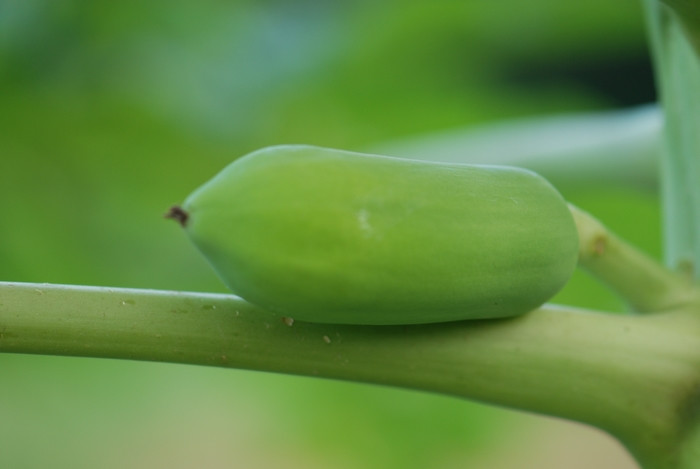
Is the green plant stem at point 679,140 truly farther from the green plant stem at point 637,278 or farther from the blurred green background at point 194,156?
the blurred green background at point 194,156

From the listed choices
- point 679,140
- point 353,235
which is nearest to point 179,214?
point 353,235

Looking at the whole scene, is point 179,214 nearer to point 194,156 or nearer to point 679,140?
point 679,140

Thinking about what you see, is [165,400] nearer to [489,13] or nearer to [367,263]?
[489,13]

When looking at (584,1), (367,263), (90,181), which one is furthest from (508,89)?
(367,263)

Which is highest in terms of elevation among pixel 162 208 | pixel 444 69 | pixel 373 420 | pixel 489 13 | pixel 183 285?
pixel 489 13

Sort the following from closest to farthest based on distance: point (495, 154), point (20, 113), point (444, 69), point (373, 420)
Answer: point (495, 154) → point (20, 113) → point (373, 420) → point (444, 69)

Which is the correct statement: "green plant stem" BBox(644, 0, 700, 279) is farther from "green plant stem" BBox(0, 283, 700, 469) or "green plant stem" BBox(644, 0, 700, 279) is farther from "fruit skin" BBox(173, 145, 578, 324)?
"fruit skin" BBox(173, 145, 578, 324)
